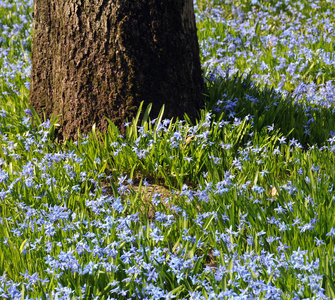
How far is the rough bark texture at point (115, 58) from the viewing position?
3.65 m

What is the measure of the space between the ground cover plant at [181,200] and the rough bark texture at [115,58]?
0.63 feet

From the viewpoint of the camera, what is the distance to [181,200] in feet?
9.67

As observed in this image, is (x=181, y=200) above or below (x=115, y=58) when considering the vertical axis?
below

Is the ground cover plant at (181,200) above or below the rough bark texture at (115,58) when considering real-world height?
below

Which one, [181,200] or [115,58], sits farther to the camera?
[115,58]

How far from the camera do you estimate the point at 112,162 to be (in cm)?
356

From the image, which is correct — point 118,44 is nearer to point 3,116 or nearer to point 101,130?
point 101,130

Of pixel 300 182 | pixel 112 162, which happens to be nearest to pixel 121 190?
pixel 112 162

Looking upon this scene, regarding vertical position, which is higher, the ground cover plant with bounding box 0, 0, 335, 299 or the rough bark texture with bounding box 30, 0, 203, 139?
the rough bark texture with bounding box 30, 0, 203, 139

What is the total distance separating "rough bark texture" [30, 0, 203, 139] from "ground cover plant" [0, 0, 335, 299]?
19 centimetres

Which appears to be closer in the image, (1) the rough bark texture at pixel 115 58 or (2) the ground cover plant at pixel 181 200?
(2) the ground cover plant at pixel 181 200

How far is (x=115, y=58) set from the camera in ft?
12.1

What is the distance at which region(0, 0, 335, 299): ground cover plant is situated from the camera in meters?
2.22

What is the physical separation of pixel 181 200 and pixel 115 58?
55.6 inches
